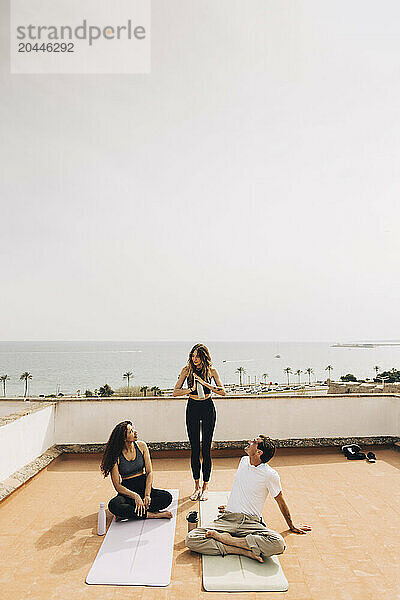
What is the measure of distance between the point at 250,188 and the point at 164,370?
203 feet

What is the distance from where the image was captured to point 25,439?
525 centimetres

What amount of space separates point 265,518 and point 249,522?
0.62 m

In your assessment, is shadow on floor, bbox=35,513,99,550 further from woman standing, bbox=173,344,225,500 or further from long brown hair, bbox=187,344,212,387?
long brown hair, bbox=187,344,212,387

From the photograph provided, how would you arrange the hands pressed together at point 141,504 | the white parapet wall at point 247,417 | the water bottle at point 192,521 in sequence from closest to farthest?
the water bottle at point 192,521, the hands pressed together at point 141,504, the white parapet wall at point 247,417

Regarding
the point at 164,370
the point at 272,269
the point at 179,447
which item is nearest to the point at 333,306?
the point at 164,370

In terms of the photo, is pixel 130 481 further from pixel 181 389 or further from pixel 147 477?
pixel 181 389

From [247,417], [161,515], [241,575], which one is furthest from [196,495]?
[247,417]

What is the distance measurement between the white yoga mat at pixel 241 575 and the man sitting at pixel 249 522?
5cm

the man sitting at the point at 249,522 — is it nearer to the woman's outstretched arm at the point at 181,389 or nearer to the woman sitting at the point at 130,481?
the woman sitting at the point at 130,481

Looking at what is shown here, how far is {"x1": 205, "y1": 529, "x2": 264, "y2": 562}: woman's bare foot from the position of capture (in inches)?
134

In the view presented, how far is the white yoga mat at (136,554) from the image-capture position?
314 cm

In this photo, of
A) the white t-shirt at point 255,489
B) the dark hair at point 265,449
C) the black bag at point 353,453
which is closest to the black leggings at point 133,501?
the white t-shirt at point 255,489

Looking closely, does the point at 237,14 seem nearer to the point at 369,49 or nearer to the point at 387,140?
the point at 369,49

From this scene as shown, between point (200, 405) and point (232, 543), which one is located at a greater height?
point (200, 405)
